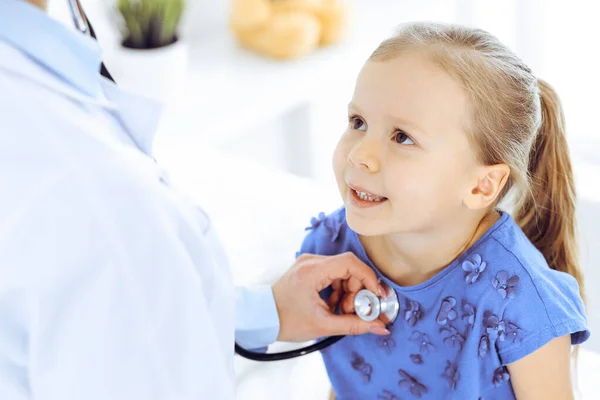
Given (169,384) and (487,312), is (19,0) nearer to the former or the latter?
(169,384)

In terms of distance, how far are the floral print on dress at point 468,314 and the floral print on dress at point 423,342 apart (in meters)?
0.07

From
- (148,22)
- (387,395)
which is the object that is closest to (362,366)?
(387,395)

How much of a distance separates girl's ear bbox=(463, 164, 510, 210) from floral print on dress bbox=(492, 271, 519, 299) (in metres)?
0.10

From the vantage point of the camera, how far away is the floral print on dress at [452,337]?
3.77 ft

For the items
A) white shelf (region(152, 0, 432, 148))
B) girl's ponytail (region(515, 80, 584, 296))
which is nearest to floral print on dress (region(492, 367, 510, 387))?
girl's ponytail (region(515, 80, 584, 296))

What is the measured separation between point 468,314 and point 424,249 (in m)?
0.11

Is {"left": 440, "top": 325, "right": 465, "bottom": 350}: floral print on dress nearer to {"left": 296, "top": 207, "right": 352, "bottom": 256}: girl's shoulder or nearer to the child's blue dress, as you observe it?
the child's blue dress

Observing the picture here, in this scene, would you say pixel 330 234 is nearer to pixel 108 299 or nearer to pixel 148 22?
pixel 108 299

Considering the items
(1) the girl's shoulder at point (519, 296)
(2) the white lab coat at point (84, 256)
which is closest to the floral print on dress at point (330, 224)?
(1) the girl's shoulder at point (519, 296)

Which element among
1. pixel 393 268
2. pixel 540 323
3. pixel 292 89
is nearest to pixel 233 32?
pixel 292 89

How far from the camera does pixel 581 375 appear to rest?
4.50ft

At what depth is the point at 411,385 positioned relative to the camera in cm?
122

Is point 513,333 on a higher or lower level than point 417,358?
higher

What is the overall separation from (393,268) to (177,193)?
35 centimetres
